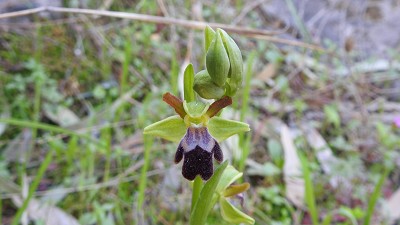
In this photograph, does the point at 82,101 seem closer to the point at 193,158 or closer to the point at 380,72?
the point at 193,158

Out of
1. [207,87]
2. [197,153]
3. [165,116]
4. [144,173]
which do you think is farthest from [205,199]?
[165,116]

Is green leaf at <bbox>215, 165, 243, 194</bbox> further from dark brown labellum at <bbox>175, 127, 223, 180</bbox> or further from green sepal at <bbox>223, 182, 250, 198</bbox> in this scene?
dark brown labellum at <bbox>175, 127, 223, 180</bbox>

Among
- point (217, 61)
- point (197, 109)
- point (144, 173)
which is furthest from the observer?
point (144, 173)

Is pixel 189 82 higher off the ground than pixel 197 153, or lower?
higher

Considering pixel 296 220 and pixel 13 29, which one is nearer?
pixel 296 220

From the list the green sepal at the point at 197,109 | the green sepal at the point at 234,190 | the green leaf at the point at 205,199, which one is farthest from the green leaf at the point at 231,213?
the green sepal at the point at 197,109

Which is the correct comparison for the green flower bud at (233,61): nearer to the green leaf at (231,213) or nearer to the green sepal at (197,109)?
the green sepal at (197,109)

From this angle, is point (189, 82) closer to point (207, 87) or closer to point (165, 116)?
point (207, 87)

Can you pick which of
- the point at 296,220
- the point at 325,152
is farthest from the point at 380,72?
the point at 296,220
